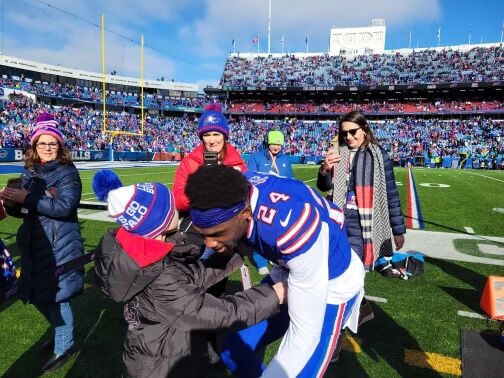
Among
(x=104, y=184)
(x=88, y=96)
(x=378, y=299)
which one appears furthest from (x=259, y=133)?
(x=104, y=184)

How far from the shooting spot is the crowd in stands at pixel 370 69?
52656 millimetres

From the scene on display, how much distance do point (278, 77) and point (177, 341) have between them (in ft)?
212

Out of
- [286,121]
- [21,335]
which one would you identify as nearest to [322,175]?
[21,335]

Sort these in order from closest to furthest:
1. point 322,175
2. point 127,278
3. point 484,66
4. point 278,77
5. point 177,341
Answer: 1. point 127,278
2. point 177,341
3. point 322,175
4. point 484,66
5. point 278,77

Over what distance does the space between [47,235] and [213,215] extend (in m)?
2.23

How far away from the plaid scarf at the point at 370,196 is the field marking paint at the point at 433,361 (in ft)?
2.89

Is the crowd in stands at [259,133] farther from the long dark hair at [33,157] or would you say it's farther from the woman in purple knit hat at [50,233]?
the woman in purple knit hat at [50,233]

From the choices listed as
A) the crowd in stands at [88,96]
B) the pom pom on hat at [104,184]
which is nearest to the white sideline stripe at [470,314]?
the pom pom on hat at [104,184]

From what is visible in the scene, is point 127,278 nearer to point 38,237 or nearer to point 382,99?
point 38,237

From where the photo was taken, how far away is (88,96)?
179 ft

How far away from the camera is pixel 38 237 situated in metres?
3.06

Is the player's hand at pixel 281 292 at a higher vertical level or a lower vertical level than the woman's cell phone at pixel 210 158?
lower

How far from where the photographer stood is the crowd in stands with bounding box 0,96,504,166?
1480 inches

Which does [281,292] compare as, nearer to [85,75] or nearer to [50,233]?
[50,233]
